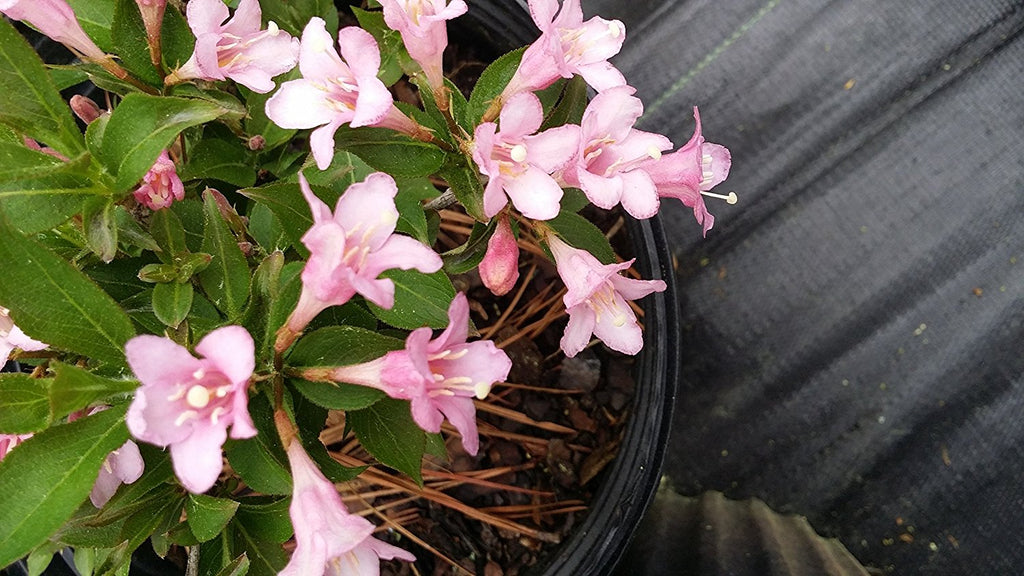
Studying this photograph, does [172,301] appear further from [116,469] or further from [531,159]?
[531,159]

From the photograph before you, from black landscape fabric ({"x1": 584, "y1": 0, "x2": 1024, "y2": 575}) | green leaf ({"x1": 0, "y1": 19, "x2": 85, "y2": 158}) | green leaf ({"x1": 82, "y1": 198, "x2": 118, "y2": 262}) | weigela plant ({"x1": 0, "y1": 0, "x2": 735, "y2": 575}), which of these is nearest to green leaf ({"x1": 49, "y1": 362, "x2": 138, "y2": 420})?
weigela plant ({"x1": 0, "y1": 0, "x2": 735, "y2": 575})

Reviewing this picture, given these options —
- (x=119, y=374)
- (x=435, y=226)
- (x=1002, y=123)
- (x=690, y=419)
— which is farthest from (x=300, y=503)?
(x=1002, y=123)

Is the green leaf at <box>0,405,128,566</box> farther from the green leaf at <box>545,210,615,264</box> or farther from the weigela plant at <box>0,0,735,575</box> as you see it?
the green leaf at <box>545,210,615,264</box>

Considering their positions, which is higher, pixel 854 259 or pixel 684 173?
pixel 684 173

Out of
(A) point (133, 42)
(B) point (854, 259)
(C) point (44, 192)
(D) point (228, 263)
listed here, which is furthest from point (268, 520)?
(B) point (854, 259)

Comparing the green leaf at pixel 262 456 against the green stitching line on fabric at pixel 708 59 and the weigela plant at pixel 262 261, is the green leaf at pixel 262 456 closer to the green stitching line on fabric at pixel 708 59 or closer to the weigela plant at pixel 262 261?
the weigela plant at pixel 262 261

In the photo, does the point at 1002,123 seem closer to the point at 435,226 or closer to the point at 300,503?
the point at 435,226
